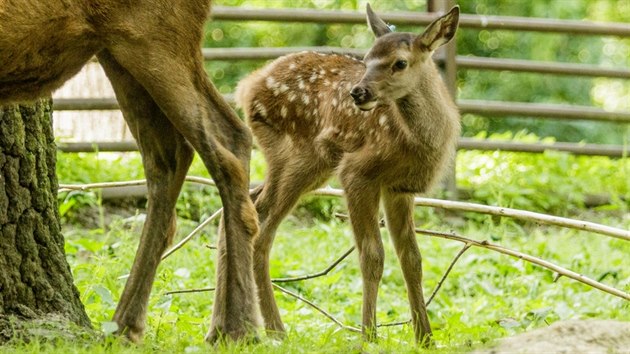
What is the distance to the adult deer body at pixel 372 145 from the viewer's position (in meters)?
6.94

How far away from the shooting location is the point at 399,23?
13.1m

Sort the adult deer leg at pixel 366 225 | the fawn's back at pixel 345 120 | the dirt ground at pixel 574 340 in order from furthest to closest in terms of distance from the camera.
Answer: the fawn's back at pixel 345 120
the adult deer leg at pixel 366 225
the dirt ground at pixel 574 340

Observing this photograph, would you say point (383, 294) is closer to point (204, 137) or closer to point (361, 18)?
point (204, 137)

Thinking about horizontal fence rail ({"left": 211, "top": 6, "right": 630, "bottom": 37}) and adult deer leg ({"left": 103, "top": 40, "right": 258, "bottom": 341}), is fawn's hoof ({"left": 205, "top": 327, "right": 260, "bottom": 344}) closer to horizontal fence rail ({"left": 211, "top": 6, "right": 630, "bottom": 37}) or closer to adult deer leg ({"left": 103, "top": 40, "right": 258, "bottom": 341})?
adult deer leg ({"left": 103, "top": 40, "right": 258, "bottom": 341})

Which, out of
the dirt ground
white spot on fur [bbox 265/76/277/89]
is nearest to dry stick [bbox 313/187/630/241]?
white spot on fur [bbox 265/76/277/89]

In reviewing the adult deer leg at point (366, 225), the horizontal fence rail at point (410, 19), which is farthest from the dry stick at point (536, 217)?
the horizontal fence rail at point (410, 19)

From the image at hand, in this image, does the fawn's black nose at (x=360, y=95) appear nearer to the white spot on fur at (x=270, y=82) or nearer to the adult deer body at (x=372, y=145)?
the adult deer body at (x=372, y=145)

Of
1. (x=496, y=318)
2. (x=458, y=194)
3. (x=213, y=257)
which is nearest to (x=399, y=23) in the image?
(x=458, y=194)

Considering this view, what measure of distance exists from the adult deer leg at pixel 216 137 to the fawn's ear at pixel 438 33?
157 centimetres

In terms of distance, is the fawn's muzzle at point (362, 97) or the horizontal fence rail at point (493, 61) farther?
the horizontal fence rail at point (493, 61)

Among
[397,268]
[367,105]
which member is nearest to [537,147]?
[397,268]

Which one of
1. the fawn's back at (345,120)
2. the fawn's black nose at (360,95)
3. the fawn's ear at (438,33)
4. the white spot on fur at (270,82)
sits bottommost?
the fawn's back at (345,120)

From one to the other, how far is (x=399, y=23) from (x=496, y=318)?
5.90 meters

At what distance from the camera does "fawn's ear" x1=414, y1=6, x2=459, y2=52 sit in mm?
7074
